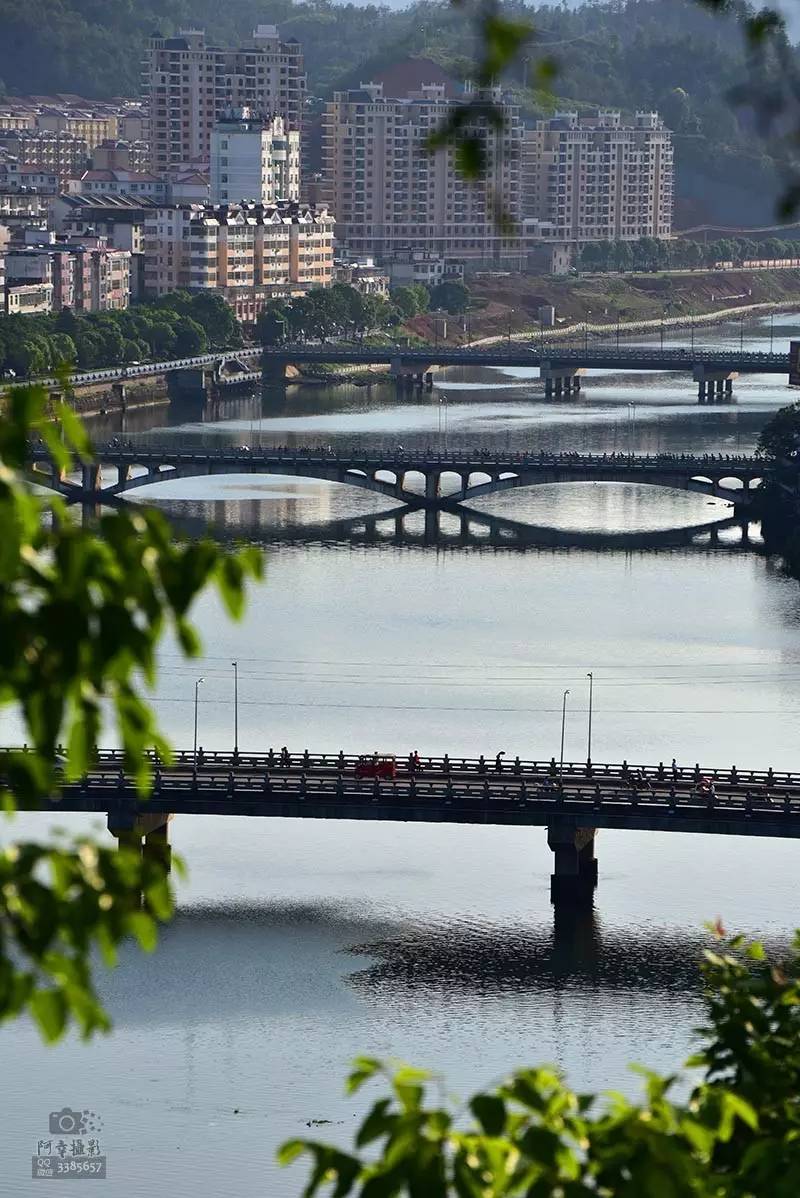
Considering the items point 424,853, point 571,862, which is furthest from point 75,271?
point 571,862

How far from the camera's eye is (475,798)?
89.0 ft

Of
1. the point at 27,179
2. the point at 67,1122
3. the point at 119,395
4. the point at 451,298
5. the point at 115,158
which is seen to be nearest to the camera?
the point at 67,1122

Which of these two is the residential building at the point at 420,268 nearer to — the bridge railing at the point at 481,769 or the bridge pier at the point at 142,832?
the bridge railing at the point at 481,769

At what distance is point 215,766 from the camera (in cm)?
2800

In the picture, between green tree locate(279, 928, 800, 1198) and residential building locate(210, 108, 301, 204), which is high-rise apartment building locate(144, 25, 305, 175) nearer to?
residential building locate(210, 108, 301, 204)

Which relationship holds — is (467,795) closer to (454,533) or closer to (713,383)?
(454,533)

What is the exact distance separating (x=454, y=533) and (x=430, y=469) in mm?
2342

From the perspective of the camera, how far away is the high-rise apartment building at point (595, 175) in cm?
13025

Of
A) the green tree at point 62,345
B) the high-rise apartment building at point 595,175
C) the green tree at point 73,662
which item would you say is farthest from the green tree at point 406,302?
the green tree at point 73,662

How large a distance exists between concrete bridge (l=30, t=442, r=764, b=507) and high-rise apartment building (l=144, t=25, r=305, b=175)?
7248 cm

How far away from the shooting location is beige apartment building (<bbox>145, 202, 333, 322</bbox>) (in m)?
96.2

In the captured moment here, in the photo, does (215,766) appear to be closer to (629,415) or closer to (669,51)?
A: (629,415)

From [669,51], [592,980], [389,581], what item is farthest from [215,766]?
[669,51]

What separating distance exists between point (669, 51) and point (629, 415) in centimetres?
8406
